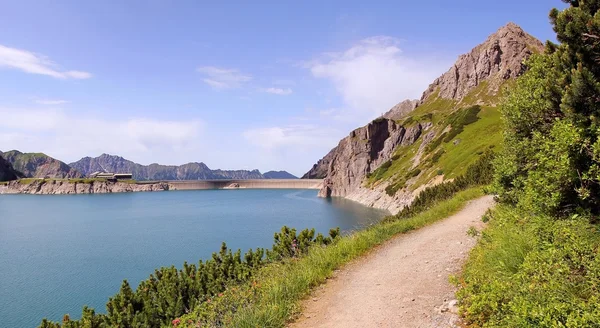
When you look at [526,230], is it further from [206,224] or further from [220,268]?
[206,224]

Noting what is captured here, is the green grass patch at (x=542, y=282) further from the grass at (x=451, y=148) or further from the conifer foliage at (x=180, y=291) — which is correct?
the grass at (x=451, y=148)

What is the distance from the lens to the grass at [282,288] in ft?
32.6

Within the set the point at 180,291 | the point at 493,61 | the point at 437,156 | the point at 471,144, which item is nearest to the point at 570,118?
the point at 180,291

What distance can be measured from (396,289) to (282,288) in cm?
377

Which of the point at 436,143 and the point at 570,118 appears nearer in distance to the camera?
the point at 570,118

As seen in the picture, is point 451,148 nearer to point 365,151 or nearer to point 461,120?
point 461,120

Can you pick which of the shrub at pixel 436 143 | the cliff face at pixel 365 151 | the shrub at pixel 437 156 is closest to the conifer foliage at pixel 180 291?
the shrub at pixel 437 156

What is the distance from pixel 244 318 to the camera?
950cm

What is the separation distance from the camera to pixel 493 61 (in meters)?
165

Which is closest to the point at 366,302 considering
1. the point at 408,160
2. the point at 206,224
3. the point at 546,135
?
the point at 546,135

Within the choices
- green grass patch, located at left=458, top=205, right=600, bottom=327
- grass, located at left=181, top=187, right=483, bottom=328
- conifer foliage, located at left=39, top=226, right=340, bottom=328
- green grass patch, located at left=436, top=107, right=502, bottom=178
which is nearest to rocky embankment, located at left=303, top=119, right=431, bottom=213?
green grass patch, located at left=436, top=107, right=502, bottom=178

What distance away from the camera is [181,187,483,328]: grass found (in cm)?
992

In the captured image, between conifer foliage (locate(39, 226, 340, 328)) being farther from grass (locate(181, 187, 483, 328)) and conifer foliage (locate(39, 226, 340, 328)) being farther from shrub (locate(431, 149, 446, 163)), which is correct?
shrub (locate(431, 149, 446, 163))

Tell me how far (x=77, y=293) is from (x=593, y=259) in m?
44.3
